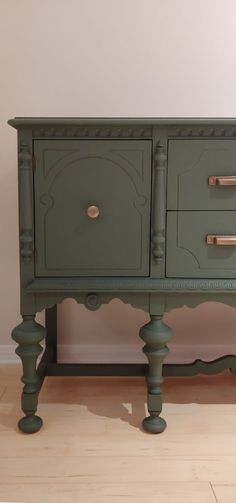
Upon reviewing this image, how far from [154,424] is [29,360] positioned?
1.50 ft

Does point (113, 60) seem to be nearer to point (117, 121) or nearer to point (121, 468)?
point (117, 121)

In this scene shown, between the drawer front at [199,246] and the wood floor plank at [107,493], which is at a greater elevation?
Result: the drawer front at [199,246]

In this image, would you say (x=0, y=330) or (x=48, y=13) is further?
(x=0, y=330)

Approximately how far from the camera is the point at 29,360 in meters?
1.39

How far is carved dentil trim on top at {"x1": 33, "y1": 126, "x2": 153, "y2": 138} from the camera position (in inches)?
50.9

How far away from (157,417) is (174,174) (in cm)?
79

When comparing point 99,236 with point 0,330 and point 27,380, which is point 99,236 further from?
point 0,330

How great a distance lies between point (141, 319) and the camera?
1.96 m

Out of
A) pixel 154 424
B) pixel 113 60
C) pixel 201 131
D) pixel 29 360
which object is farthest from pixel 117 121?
pixel 154 424

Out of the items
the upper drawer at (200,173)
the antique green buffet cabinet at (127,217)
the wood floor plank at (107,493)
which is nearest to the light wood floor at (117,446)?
the wood floor plank at (107,493)

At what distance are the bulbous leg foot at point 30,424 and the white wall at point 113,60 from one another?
0.94 m

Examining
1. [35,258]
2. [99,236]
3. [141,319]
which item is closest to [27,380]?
[35,258]

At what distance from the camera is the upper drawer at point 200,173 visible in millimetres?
1310

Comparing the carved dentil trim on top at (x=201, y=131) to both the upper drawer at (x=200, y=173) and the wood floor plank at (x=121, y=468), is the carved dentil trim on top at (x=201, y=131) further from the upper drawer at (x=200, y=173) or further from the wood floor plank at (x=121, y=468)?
the wood floor plank at (x=121, y=468)
